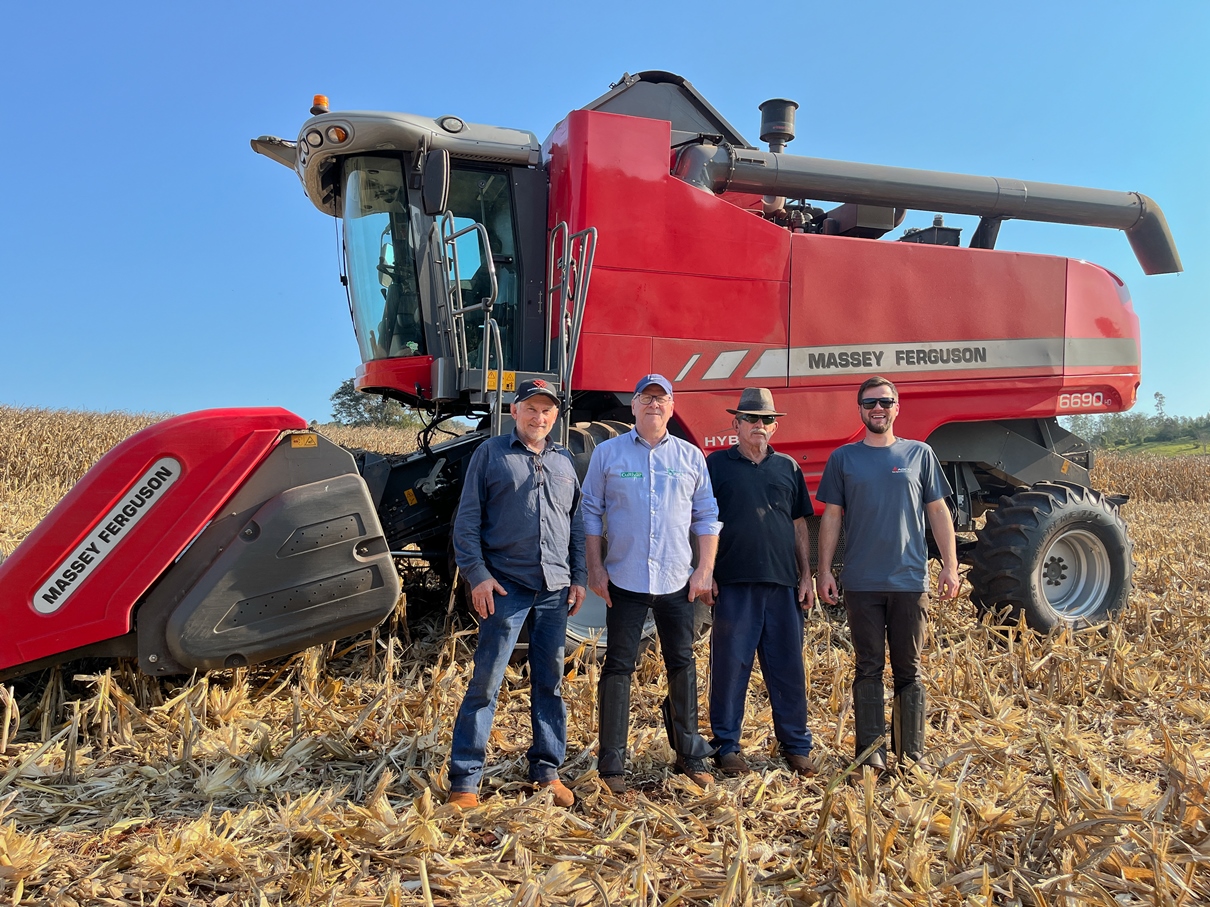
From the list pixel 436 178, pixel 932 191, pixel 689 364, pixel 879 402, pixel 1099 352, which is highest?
pixel 932 191

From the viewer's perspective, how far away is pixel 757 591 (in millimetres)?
3545

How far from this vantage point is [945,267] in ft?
19.5

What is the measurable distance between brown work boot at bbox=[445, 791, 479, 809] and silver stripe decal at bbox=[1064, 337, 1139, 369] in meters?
5.29

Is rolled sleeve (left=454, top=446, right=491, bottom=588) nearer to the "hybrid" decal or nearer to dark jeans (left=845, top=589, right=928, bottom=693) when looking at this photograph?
the "hybrid" decal

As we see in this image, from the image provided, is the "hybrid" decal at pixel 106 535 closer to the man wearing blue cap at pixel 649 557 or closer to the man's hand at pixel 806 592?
the man wearing blue cap at pixel 649 557

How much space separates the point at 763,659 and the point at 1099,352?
14.6ft

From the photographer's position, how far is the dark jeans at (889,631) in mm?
3508

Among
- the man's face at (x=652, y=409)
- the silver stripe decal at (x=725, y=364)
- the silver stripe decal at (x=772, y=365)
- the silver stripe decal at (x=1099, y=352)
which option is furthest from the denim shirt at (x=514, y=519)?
the silver stripe decal at (x=1099, y=352)

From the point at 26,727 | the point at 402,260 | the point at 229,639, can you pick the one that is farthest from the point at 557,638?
the point at 402,260


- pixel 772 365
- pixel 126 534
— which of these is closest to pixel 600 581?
pixel 126 534

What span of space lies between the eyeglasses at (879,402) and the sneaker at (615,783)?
5.69ft

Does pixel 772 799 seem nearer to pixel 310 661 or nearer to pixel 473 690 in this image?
pixel 473 690

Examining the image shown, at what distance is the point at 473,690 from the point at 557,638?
35 cm

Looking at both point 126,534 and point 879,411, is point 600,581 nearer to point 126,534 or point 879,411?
point 879,411
